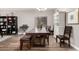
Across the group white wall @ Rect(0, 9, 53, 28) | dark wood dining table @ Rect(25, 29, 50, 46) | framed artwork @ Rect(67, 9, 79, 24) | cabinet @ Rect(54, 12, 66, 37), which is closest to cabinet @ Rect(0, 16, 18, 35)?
white wall @ Rect(0, 9, 53, 28)

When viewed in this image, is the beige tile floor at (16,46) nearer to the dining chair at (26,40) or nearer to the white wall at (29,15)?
the dining chair at (26,40)

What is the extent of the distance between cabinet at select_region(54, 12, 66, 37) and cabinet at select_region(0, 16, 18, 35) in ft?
2.29

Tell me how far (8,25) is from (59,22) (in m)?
0.89

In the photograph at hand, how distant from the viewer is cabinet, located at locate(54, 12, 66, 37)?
7.90 feet

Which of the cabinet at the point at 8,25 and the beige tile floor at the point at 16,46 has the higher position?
the cabinet at the point at 8,25

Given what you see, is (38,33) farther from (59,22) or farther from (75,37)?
(75,37)

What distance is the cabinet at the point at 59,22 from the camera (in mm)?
2408

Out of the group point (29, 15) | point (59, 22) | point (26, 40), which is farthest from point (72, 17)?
point (26, 40)

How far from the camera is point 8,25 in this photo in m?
2.38

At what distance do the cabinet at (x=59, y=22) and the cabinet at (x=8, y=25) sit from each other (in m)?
0.70

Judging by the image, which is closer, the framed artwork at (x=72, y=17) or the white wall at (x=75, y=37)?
the white wall at (x=75, y=37)

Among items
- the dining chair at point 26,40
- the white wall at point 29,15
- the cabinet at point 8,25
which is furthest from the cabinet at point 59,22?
the cabinet at point 8,25
